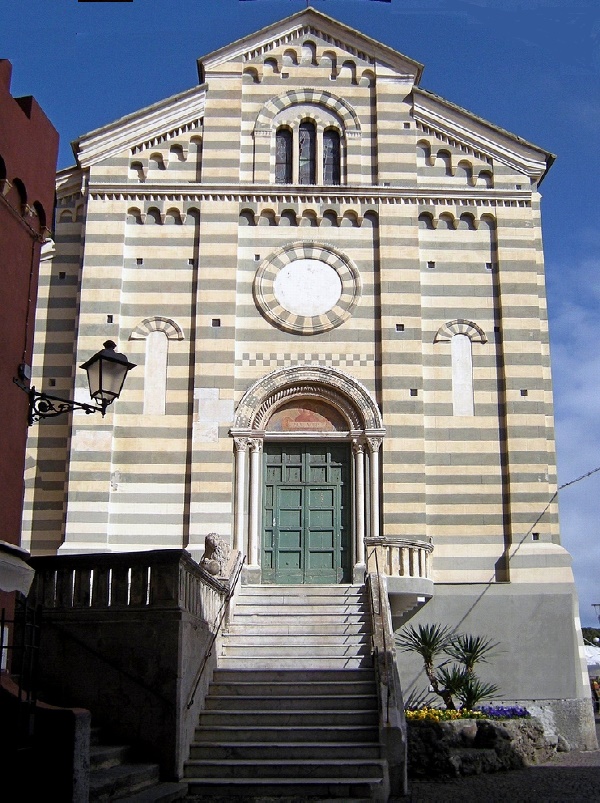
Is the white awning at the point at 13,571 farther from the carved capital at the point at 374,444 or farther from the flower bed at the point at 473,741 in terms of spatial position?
the carved capital at the point at 374,444

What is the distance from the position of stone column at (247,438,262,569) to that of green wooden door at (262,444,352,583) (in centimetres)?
26

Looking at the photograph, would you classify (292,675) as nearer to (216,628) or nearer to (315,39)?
(216,628)

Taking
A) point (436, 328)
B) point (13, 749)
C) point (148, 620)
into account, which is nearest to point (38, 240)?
point (148, 620)

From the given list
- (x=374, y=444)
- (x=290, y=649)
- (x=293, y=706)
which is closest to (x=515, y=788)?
(x=293, y=706)

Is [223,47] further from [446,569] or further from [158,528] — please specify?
[446,569]

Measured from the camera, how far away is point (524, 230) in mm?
21062

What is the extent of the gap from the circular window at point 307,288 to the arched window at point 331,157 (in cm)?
162

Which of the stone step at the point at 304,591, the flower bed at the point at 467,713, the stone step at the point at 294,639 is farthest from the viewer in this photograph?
the stone step at the point at 304,591

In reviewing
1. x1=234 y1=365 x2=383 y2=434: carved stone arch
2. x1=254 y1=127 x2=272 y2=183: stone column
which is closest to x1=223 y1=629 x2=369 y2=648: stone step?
x1=234 y1=365 x2=383 y2=434: carved stone arch

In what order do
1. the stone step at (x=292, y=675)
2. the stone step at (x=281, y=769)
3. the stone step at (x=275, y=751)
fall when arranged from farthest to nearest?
the stone step at (x=292, y=675), the stone step at (x=275, y=751), the stone step at (x=281, y=769)

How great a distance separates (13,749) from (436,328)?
1364 centimetres

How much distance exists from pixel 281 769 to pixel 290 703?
5.48ft

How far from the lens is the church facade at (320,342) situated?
62.8 ft

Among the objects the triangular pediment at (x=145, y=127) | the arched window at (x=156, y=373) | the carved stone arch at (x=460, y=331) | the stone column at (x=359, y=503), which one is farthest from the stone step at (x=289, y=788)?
the triangular pediment at (x=145, y=127)
